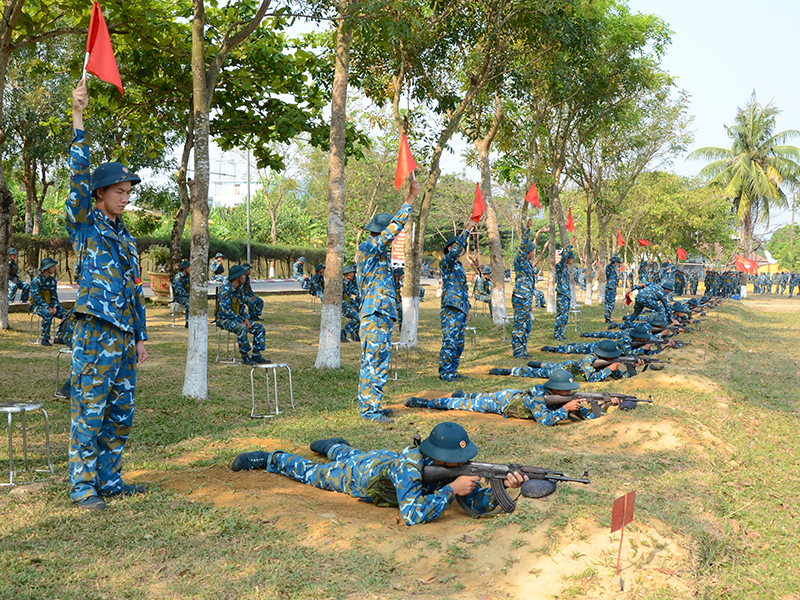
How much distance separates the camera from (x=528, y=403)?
781cm

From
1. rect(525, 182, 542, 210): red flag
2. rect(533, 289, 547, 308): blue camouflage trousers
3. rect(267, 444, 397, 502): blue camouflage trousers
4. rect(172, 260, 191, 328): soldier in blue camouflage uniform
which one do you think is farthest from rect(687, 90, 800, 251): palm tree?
rect(267, 444, 397, 502): blue camouflage trousers

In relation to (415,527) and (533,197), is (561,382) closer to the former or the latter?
(415,527)

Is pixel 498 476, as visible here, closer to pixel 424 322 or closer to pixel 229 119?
pixel 229 119

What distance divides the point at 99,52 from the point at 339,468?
171 inches

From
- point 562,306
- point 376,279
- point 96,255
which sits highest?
point 96,255

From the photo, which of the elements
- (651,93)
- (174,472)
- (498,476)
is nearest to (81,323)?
(174,472)

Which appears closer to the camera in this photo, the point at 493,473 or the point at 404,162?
the point at 493,473

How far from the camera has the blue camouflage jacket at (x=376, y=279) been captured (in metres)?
7.64

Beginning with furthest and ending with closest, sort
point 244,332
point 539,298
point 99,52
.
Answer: point 539,298
point 244,332
point 99,52

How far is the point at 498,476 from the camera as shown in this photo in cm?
441

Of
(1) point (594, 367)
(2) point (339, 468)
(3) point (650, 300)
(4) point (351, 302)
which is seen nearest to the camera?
(2) point (339, 468)

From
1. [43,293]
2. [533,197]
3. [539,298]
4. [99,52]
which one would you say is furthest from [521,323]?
[539,298]

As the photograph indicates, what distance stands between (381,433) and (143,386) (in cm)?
412

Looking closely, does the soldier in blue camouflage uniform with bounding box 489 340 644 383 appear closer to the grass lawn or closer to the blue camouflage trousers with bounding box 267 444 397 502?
the grass lawn
